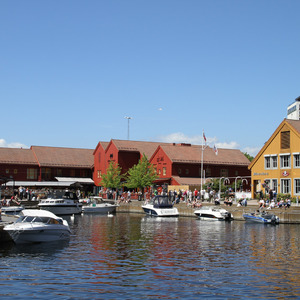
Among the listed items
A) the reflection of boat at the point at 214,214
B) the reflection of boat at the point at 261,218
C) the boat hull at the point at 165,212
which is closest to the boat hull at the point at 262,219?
the reflection of boat at the point at 261,218

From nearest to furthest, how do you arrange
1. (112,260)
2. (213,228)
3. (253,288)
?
(253,288)
(112,260)
(213,228)

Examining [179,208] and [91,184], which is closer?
[179,208]

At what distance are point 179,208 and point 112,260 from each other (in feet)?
131

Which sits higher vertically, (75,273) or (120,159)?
(120,159)

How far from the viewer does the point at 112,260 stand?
27406 mm

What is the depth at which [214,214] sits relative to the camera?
5750 cm

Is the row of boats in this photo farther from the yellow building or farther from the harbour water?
the yellow building

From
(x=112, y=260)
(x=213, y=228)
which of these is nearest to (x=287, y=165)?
(x=213, y=228)

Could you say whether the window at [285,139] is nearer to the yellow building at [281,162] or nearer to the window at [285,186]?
the yellow building at [281,162]

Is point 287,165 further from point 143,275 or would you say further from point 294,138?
point 143,275

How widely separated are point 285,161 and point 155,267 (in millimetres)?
43417

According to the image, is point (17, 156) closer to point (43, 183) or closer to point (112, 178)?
point (43, 183)

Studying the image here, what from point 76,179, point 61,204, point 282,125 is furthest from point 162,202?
point 76,179

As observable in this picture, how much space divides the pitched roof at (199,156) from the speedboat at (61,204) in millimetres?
25150
